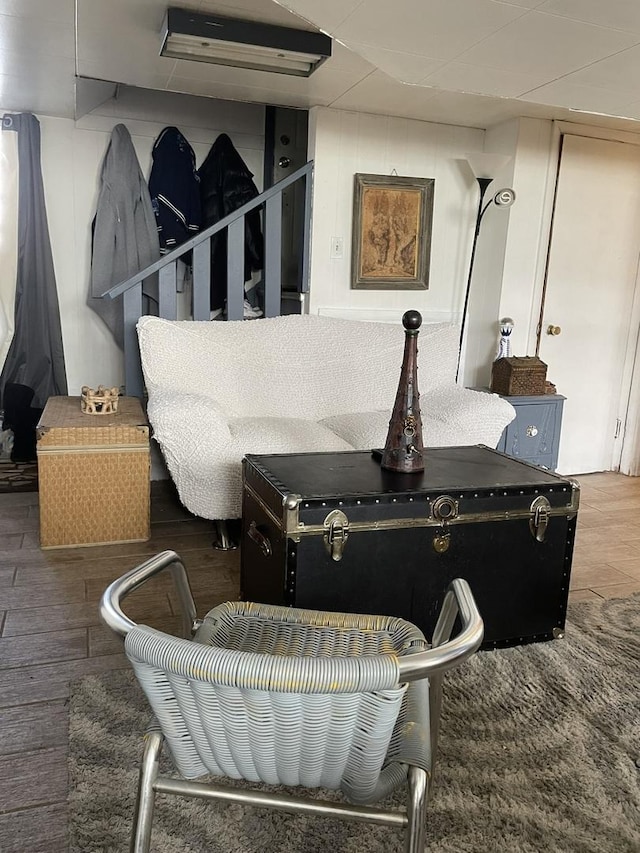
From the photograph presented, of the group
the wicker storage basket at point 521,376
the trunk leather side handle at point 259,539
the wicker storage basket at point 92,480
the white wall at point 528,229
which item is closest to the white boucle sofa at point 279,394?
the wicker storage basket at point 92,480

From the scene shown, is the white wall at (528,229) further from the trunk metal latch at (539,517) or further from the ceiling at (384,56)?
the trunk metal latch at (539,517)

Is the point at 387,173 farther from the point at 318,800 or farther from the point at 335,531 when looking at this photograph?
the point at 318,800

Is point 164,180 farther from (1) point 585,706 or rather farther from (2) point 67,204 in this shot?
(1) point 585,706

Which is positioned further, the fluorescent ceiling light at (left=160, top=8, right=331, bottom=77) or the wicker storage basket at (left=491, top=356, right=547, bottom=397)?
the wicker storage basket at (left=491, top=356, right=547, bottom=397)

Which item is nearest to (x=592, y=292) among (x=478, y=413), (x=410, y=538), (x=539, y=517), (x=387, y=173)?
(x=387, y=173)

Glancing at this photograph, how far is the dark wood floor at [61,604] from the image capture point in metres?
1.46

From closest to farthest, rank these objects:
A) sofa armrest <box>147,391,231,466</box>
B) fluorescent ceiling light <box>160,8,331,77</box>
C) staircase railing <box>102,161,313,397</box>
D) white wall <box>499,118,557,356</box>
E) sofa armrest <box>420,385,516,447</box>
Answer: fluorescent ceiling light <box>160,8,331,77</box> → sofa armrest <box>147,391,231,466</box> → sofa armrest <box>420,385,516,447</box> → staircase railing <box>102,161,313,397</box> → white wall <box>499,118,557,356</box>

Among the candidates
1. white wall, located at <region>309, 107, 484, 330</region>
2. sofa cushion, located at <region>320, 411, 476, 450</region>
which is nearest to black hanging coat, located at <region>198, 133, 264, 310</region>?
white wall, located at <region>309, 107, 484, 330</region>

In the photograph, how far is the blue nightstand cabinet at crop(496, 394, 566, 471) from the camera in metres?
3.54

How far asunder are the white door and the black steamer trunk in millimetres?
2040

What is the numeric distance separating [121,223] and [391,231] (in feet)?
4.76

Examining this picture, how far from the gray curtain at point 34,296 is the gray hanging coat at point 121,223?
10.4 inches

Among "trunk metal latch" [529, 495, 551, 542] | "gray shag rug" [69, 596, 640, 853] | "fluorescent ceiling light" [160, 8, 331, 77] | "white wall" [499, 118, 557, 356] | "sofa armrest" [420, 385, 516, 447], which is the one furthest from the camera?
"white wall" [499, 118, 557, 356]

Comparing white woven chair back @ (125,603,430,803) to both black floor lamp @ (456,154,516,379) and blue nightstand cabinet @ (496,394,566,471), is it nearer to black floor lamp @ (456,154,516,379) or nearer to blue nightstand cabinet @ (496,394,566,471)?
blue nightstand cabinet @ (496,394,566,471)
